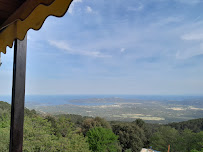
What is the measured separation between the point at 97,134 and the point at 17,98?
9283 mm

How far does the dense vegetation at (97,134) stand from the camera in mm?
5656

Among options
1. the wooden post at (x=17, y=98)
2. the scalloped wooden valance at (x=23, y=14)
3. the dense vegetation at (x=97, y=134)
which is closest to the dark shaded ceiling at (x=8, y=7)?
the scalloped wooden valance at (x=23, y=14)

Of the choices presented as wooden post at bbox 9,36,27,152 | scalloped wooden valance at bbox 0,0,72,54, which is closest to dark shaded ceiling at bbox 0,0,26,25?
scalloped wooden valance at bbox 0,0,72,54

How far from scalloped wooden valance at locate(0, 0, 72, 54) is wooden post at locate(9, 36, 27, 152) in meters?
0.12

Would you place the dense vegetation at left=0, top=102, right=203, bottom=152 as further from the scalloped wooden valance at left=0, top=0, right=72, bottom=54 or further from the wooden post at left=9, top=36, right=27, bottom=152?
the scalloped wooden valance at left=0, top=0, right=72, bottom=54

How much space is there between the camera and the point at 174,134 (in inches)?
398

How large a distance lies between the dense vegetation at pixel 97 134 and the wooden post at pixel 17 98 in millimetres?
4171

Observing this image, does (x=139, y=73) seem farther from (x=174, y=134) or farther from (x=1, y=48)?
(x=1, y=48)

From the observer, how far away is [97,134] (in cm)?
962

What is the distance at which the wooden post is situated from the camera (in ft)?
3.35

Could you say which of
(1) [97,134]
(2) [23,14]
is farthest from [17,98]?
(1) [97,134]

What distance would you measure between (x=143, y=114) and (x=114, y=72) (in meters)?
16.6

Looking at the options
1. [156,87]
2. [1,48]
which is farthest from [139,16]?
[1,48]

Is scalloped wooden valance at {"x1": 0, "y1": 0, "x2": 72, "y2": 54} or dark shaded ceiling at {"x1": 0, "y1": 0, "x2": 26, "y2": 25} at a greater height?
dark shaded ceiling at {"x1": 0, "y1": 0, "x2": 26, "y2": 25}
